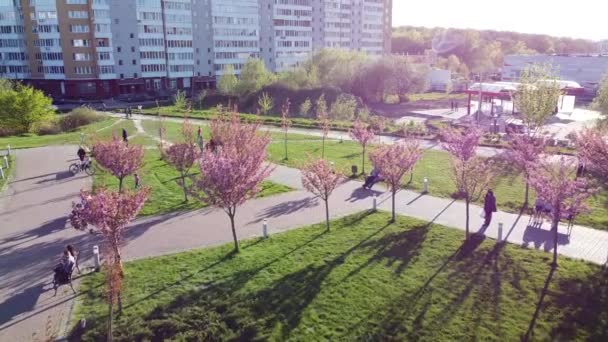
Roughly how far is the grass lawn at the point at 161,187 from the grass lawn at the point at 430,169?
15.9 feet

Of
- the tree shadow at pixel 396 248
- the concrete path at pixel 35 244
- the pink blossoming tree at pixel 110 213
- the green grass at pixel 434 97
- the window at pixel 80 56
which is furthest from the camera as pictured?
the green grass at pixel 434 97

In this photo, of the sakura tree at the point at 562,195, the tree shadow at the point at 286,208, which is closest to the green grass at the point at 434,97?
the tree shadow at the point at 286,208

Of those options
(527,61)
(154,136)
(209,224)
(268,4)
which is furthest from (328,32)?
(209,224)

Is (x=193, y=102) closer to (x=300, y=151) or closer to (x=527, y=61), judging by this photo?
(x=300, y=151)

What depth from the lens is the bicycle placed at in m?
27.2

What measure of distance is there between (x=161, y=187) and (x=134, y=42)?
209ft

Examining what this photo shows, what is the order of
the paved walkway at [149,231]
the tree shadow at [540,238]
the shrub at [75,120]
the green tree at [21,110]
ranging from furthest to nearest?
the shrub at [75,120] → the green tree at [21,110] → the tree shadow at [540,238] → the paved walkway at [149,231]

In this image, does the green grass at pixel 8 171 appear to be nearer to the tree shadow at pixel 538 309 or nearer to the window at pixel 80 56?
the tree shadow at pixel 538 309

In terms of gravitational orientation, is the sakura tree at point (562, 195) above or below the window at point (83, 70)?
below

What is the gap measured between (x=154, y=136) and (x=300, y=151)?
14.0 metres

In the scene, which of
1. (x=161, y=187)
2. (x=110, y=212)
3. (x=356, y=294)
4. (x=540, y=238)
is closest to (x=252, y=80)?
(x=161, y=187)

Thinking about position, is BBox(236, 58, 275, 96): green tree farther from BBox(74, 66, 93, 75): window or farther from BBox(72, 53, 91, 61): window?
BBox(72, 53, 91, 61): window

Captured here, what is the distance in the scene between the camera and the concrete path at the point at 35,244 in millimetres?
12266

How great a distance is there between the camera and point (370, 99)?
2862 inches
